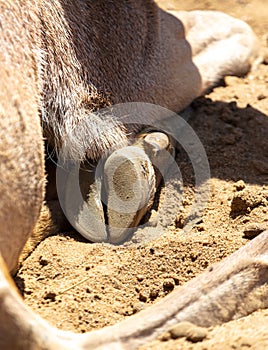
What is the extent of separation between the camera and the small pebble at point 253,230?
285cm

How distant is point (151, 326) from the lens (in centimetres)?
212

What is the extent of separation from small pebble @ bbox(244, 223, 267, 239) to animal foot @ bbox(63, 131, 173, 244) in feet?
1.54

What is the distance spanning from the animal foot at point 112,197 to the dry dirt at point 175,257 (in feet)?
0.29

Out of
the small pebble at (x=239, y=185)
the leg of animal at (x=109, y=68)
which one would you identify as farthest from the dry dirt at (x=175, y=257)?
the leg of animal at (x=109, y=68)

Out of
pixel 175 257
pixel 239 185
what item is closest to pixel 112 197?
pixel 175 257

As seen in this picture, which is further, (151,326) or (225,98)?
(225,98)

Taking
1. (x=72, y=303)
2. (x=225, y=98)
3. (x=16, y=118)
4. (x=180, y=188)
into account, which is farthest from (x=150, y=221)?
(x=225, y=98)

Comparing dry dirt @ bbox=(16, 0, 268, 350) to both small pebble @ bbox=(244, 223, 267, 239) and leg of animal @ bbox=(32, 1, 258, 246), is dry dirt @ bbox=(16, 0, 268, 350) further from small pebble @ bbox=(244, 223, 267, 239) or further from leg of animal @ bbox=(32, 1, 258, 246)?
leg of animal @ bbox=(32, 1, 258, 246)

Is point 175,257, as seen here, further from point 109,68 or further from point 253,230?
point 109,68

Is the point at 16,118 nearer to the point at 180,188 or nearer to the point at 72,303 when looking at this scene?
the point at 72,303

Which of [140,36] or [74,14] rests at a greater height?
[74,14]

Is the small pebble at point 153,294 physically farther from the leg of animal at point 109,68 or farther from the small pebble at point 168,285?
the leg of animal at point 109,68

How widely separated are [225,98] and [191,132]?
0.55 m

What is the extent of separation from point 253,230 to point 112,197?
62 cm
